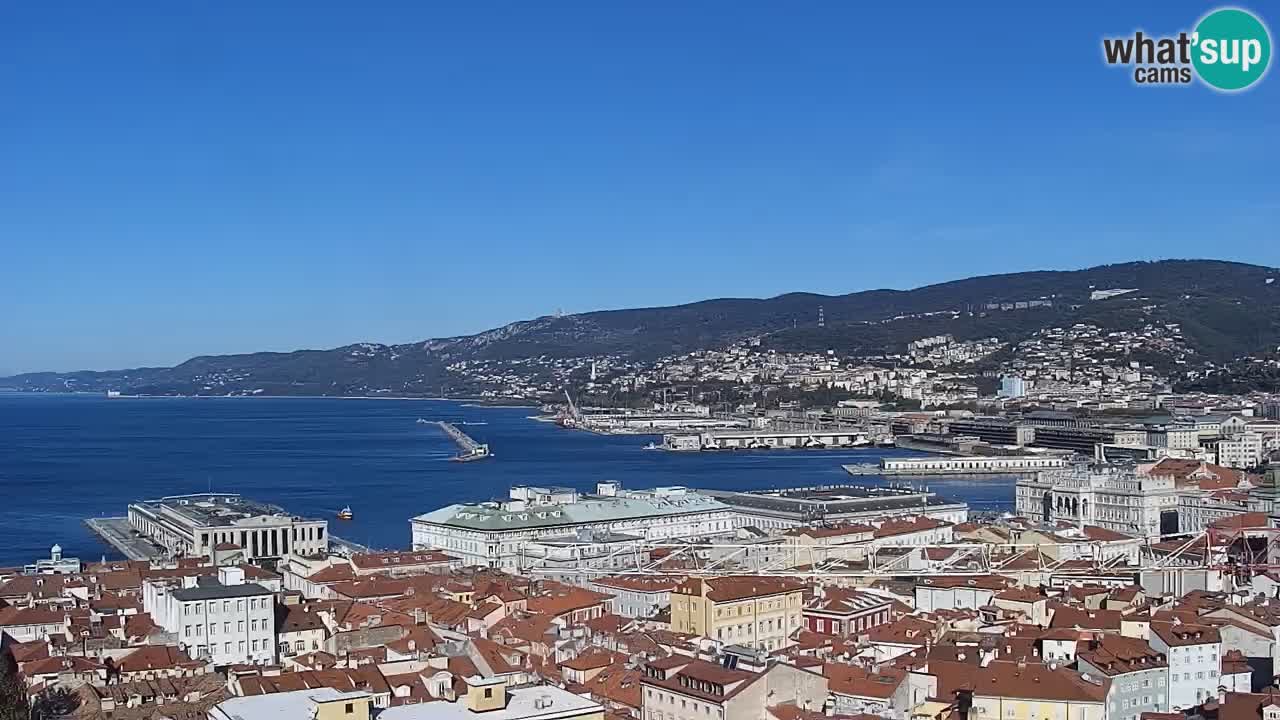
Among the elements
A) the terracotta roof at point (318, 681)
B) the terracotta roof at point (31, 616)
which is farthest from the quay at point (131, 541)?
the terracotta roof at point (318, 681)

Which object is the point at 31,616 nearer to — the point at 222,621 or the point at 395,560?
the point at 222,621

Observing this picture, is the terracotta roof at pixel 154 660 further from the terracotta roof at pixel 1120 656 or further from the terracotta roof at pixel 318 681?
the terracotta roof at pixel 1120 656

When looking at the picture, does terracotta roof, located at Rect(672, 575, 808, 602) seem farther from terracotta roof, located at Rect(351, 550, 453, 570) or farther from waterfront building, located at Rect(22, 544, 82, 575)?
waterfront building, located at Rect(22, 544, 82, 575)

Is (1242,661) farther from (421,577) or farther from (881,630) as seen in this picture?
(421,577)

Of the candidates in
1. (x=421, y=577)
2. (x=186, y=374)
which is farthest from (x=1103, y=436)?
(x=186, y=374)

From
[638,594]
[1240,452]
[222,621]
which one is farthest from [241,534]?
[1240,452]

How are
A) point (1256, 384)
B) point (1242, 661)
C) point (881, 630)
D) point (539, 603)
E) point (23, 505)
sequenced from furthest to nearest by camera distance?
point (1256, 384) < point (23, 505) < point (539, 603) < point (881, 630) < point (1242, 661)
